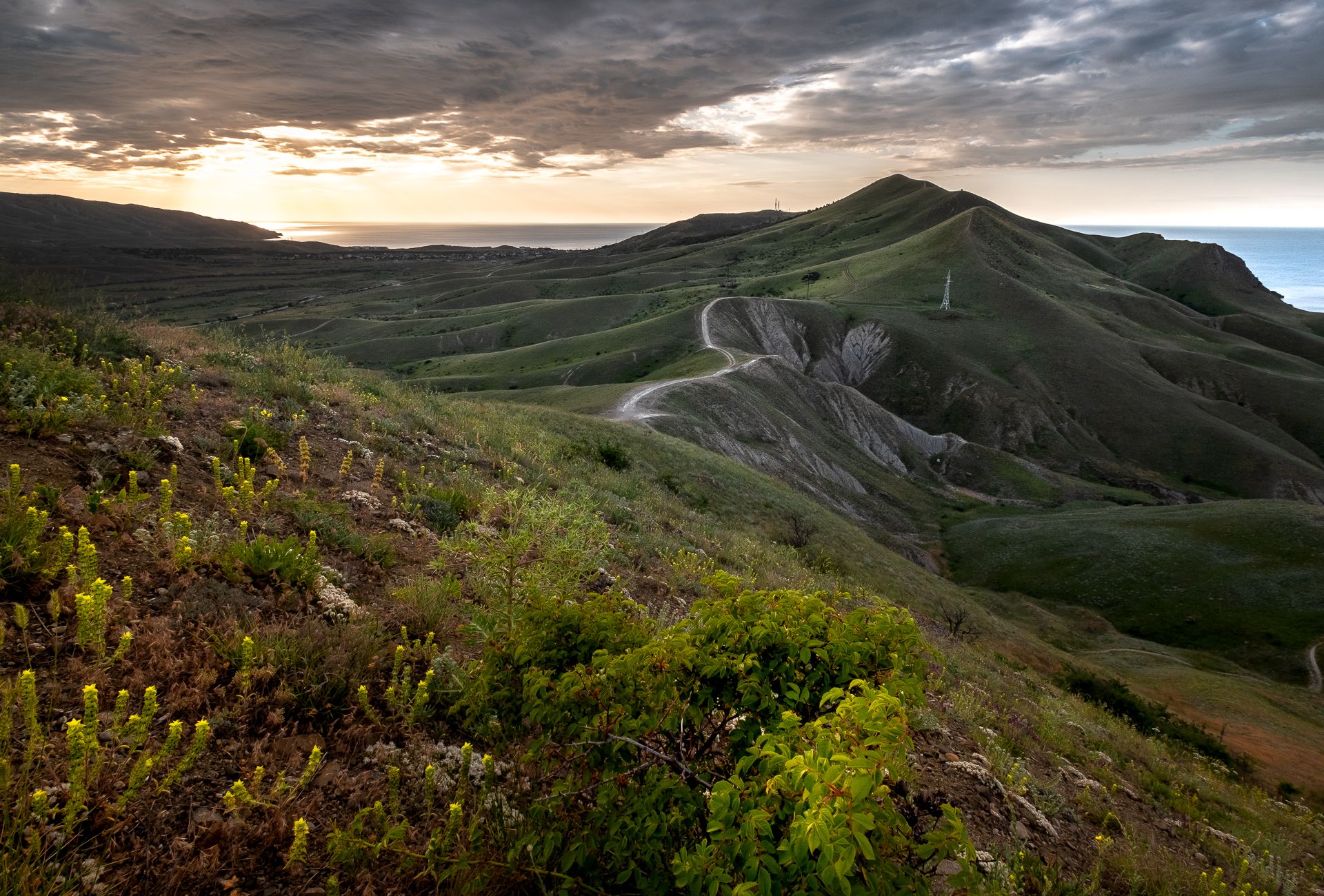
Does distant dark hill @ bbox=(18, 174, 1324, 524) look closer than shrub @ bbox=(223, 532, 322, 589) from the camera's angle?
No

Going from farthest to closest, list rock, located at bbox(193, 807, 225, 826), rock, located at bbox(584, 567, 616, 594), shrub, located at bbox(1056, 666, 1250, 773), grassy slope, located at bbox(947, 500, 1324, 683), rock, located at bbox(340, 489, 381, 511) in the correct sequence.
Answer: grassy slope, located at bbox(947, 500, 1324, 683) < shrub, located at bbox(1056, 666, 1250, 773) < rock, located at bbox(584, 567, 616, 594) < rock, located at bbox(340, 489, 381, 511) < rock, located at bbox(193, 807, 225, 826)

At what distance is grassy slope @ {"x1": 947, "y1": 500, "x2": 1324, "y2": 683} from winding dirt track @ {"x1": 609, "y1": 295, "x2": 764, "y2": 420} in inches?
983

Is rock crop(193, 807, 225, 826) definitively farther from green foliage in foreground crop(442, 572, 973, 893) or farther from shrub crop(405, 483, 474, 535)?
shrub crop(405, 483, 474, 535)

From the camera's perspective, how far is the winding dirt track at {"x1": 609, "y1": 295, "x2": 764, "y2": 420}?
1670 inches

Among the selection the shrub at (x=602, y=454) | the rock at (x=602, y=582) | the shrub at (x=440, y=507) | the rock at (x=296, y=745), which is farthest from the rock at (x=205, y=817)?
the shrub at (x=602, y=454)

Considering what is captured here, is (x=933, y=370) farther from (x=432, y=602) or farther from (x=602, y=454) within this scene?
(x=432, y=602)

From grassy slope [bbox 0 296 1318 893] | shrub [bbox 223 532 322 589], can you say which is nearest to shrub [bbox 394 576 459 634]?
grassy slope [bbox 0 296 1318 893]

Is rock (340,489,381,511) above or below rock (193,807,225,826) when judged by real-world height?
above

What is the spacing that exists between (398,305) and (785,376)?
515 feet

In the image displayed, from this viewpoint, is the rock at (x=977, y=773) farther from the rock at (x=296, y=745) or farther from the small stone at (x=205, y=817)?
the small stone at (x=205, y=817)

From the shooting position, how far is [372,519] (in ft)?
27.5

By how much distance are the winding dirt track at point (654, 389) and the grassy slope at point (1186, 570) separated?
24976 millimetres

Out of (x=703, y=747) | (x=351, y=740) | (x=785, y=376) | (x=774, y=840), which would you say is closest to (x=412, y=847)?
(x=351, y=740)

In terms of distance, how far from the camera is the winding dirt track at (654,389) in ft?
139
